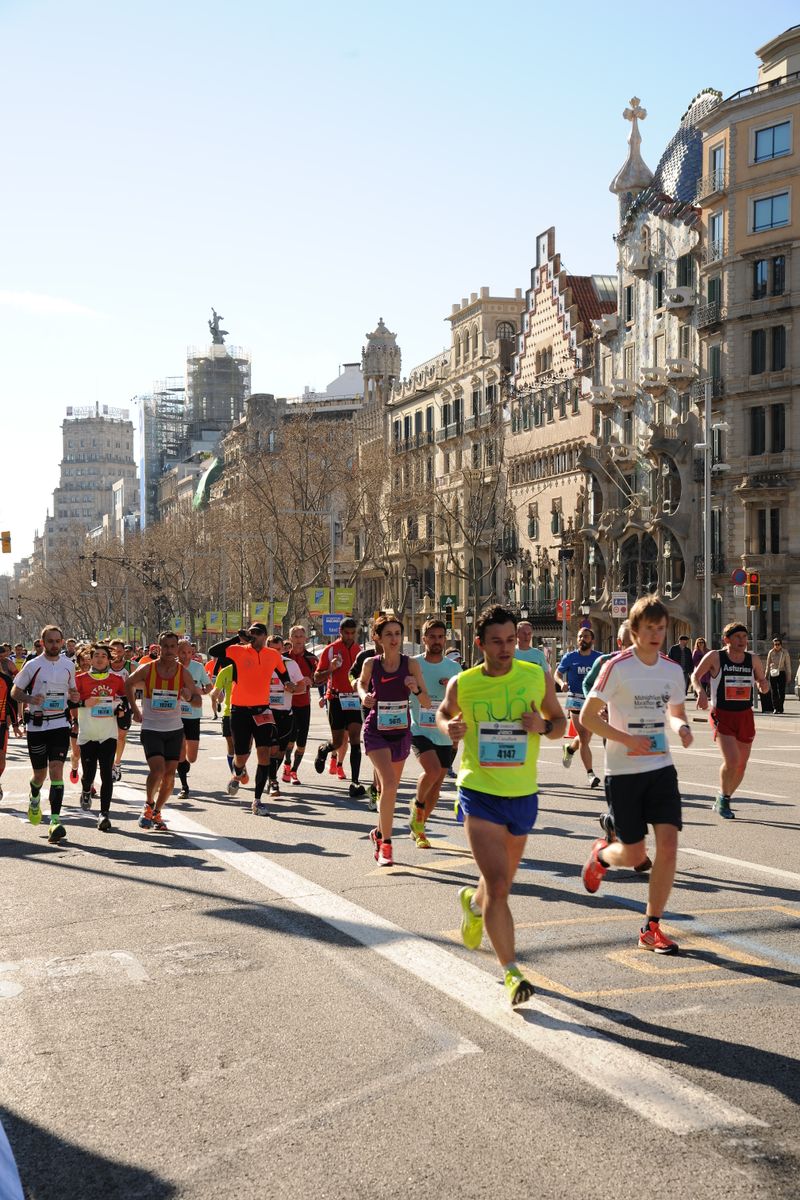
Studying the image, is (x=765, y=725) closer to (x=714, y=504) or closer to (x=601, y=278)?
(x=714, y=504)

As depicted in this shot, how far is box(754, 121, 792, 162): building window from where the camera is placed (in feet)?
163

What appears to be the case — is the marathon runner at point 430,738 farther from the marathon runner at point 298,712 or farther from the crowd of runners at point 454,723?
the marathon runner at point 298,712

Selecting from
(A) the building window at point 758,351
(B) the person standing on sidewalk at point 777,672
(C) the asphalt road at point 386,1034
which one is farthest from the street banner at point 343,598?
(C) the asphalt road at point 386,1034

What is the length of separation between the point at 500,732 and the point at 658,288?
53.2m

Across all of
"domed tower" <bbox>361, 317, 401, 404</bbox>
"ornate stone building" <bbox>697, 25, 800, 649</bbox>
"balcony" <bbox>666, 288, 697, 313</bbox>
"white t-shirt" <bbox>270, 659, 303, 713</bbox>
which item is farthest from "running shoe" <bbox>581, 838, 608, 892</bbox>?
"domed tower" <bbox>361, 317, 401, 404</bbox>

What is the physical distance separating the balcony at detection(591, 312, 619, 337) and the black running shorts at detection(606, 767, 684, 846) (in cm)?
5519

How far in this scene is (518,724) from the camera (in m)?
6.84

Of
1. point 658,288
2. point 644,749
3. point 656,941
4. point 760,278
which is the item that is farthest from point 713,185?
point 656,941

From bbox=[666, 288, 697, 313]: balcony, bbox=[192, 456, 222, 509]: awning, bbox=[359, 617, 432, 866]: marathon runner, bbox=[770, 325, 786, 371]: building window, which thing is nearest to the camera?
bbox=[359, 617, 432, 866]: marathon runner

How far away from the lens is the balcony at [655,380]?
55094mm

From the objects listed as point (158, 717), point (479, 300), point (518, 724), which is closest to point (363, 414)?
point (479, 300)

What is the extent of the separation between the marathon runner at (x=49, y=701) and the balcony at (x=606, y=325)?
50540 mm

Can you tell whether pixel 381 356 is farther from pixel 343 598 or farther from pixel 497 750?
pixel 497 750

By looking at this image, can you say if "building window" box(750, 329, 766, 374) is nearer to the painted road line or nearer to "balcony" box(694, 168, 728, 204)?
"balcony" box(694, 168, 728, 204)
